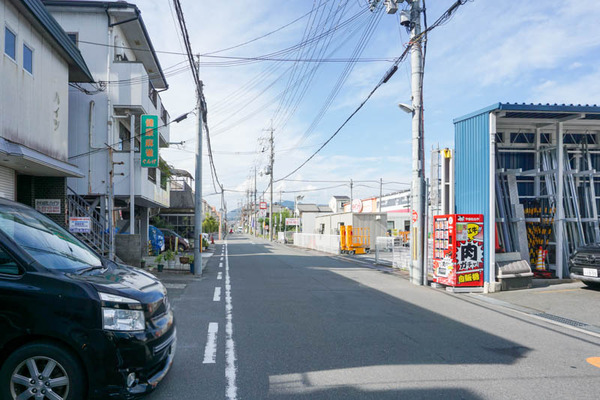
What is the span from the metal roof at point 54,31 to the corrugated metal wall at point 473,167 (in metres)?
11.5

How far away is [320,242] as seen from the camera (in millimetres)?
33812

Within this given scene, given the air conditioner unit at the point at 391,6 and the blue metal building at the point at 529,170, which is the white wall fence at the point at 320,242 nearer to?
the blue metal building at the point at 529,170

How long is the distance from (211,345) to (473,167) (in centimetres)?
939

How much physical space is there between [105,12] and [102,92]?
3.04m

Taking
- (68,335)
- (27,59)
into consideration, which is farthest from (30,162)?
(68,335)

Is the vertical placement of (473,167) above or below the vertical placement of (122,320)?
above

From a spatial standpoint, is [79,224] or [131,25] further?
[131,25]

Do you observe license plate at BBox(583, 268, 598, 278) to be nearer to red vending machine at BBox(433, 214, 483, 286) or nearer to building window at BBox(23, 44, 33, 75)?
red vending machine at BBox(433, 214, 483, 286)

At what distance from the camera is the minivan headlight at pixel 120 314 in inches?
150

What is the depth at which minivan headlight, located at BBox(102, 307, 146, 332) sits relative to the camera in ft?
12.5

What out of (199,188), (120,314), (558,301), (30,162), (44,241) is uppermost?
(30,162)

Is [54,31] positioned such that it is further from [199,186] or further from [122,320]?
[122,320]

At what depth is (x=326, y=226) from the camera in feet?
129

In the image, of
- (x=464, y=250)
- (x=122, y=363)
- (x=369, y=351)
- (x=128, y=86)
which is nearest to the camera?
(x=122, y=363)
